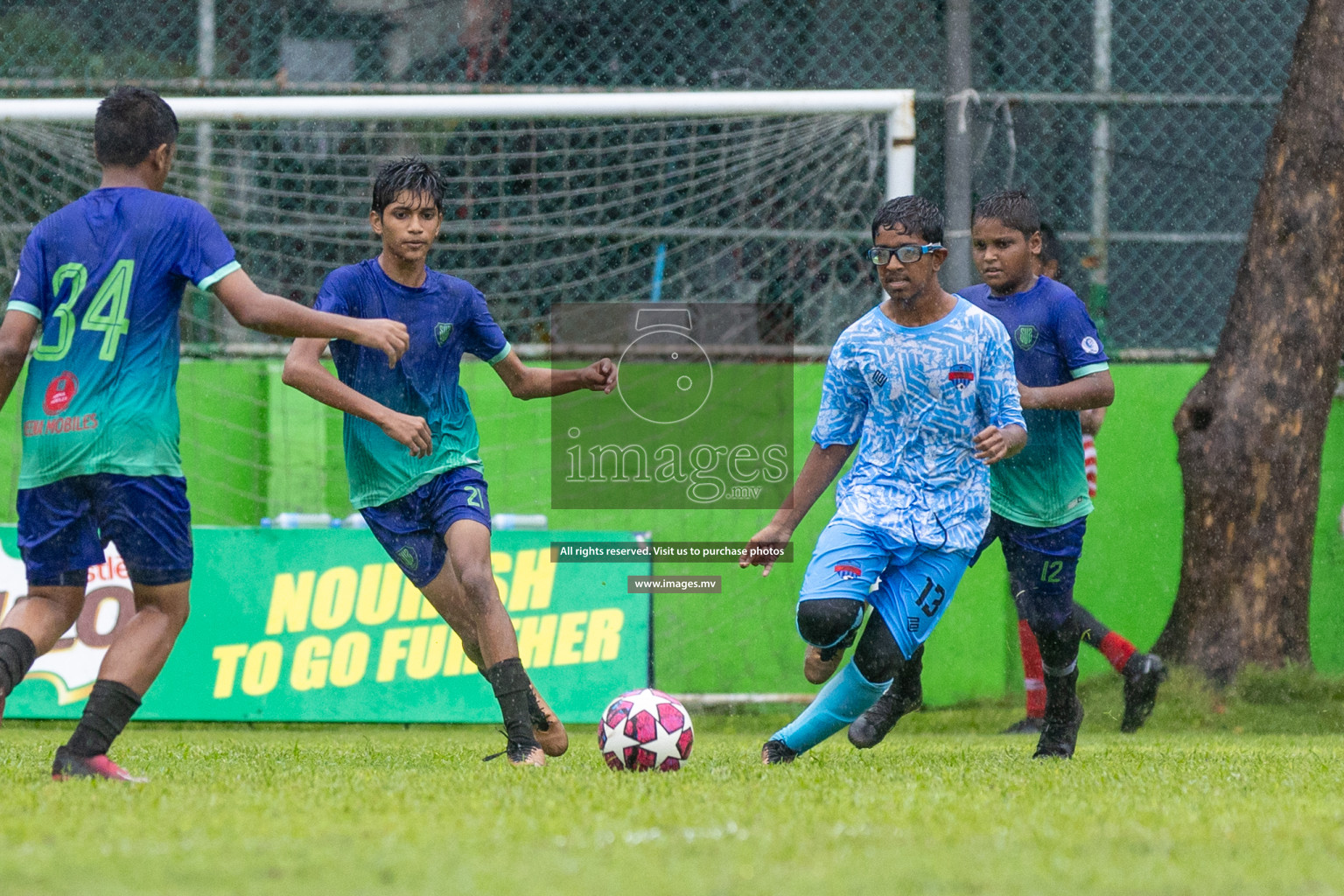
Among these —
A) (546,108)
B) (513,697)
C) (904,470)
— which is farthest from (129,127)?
(546,108)

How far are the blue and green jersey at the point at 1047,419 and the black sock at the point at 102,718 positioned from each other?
3.25m

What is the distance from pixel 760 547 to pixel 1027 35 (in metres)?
6.31

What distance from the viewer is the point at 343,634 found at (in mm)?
8219

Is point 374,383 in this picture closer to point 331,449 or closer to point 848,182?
point 331,449

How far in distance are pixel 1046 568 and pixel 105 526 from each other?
→ 340 centimetres

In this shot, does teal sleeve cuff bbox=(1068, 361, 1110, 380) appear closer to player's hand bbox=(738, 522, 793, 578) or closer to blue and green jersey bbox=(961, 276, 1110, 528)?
blue and green jersey bbox=(961, 276, 1110, 528)

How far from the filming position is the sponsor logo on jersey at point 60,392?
4.43 m

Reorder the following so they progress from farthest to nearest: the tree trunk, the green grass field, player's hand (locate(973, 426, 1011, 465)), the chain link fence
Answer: the chain link fence < the tree trunk < player's hand (locate(973, 426, 1011, 465)) < the green grass field

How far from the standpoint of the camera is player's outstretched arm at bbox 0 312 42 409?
14.7 feet

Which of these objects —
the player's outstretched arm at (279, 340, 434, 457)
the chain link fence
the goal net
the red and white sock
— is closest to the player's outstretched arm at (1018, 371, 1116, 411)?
the player's outstretched arm at (279, 340, 434, 457)

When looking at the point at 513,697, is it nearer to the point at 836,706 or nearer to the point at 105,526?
the point at 836,706

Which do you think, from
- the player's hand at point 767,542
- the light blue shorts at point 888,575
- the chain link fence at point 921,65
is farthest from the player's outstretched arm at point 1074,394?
the chain link fence at point 921,65

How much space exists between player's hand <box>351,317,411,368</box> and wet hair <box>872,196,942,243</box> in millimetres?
1603
